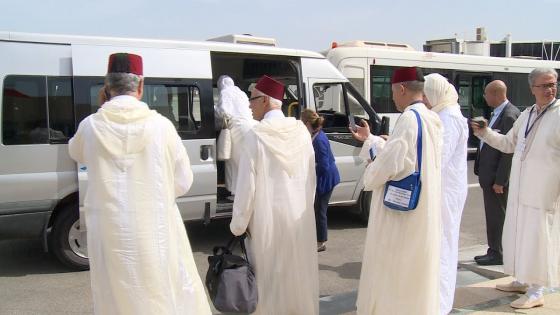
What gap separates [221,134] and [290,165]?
269cm

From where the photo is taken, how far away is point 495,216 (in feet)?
18.6

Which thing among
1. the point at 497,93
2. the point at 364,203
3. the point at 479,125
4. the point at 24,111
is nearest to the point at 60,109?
the point at 24,111

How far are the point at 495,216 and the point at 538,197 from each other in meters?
1.30

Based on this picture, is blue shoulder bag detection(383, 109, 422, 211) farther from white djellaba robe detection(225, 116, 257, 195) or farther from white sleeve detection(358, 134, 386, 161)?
white djellaba robe detection(225, 116, 257, 195)

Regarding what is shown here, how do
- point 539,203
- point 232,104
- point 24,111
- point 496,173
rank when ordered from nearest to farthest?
point 539,203
point 24,111
point 496,173
point 232,104

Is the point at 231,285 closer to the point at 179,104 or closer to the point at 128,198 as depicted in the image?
the point at 128,198

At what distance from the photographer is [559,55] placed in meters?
22.4

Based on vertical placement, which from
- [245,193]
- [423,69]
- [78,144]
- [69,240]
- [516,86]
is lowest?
[69,240]

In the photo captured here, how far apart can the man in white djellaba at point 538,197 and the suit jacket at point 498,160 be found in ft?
2.81

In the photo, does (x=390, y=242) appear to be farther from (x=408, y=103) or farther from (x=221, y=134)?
(x=221, y=134)

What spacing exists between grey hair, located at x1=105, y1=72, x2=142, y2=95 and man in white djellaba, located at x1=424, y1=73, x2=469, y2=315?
234cm

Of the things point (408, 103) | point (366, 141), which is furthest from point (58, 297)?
point (408, 103)

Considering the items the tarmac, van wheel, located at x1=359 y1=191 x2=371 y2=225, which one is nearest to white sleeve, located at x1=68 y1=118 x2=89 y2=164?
the tarmac

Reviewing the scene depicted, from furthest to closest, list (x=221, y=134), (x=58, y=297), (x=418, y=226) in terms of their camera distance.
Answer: (x=221, y=134)
(x=58, y=297)
(x=418, y=226)
